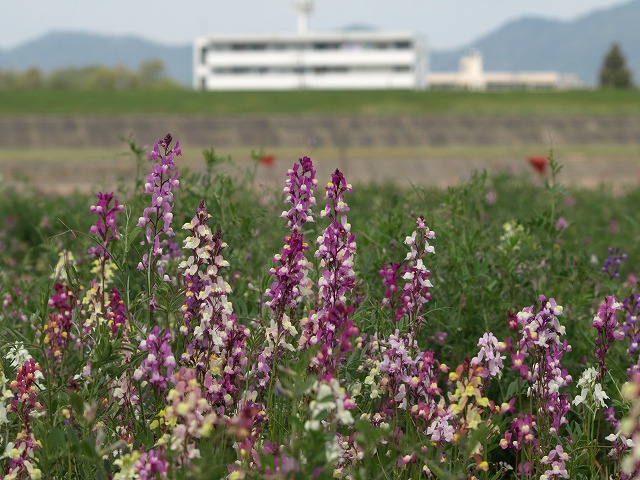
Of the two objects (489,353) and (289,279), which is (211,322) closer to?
(289,279)

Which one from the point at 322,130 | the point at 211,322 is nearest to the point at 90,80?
the point at 322,130

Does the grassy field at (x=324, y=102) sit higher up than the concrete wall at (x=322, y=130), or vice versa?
the grassy field at (x=324, y=102)

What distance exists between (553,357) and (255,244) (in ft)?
10.0

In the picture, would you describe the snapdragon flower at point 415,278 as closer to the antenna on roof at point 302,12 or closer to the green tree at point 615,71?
the green tree at point 615,71

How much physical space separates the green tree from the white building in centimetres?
2841

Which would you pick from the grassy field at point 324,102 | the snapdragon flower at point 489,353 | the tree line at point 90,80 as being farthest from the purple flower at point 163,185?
the tree line at point 90,80

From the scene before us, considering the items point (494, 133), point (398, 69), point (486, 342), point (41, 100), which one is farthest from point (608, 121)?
point (398, 69)

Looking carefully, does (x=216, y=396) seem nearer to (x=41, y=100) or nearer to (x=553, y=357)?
(x=553, y=357)

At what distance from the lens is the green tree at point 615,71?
278 feet

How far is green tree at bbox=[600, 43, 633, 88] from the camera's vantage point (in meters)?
84.7

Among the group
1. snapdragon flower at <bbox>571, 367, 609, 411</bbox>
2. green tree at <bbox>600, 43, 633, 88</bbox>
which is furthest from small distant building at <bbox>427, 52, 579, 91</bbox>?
snapdragon flower at <bbox>571, 367, 609, 411</bbox>

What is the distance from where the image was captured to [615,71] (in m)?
86.2

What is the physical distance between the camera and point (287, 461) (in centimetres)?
216

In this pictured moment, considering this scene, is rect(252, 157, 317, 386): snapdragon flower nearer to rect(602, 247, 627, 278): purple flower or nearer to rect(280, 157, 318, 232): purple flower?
rect(280, 157, 318, 232): purple flower
